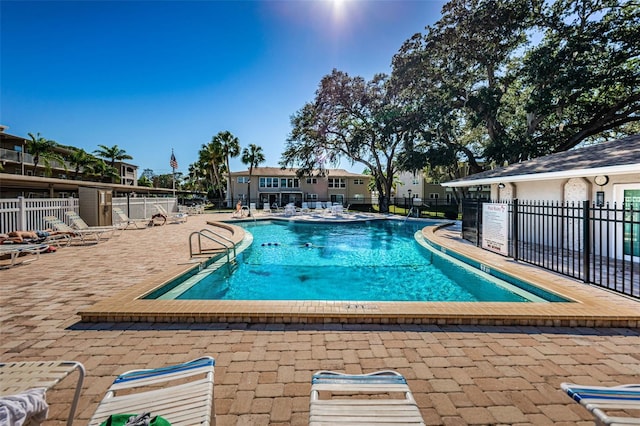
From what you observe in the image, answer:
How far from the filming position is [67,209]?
1248 cm

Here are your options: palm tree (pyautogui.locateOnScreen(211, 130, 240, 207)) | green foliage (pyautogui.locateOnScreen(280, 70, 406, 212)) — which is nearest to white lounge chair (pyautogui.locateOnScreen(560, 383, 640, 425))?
green foliage (pyautogui.locateOnScreen(280, 70, 406, 212))

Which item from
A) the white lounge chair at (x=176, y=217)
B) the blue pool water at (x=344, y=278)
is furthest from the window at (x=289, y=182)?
the blue pool water at (x=344, y=278)

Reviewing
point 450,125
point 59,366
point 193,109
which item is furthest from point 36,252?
point 450,125

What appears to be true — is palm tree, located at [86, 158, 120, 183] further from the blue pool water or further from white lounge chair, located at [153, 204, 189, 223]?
the blue pool water

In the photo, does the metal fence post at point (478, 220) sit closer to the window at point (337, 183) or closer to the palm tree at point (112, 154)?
the window at point (337, 183)

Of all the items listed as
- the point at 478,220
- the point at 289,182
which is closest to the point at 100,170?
the point at 289,182

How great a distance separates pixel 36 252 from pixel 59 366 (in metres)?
8.48

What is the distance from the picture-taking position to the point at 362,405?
171 centimetres

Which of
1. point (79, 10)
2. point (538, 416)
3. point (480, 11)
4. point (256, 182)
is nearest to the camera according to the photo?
point (538, 416)

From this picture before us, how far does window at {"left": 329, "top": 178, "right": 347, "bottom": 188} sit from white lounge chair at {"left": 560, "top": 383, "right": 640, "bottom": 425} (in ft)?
130

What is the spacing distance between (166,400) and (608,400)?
2.52 meters

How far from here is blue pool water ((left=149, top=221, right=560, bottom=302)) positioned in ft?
19.8

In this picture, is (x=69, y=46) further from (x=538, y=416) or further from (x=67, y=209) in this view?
(x=538, y=416)

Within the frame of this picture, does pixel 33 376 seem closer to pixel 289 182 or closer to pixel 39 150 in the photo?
pixel 289 182
